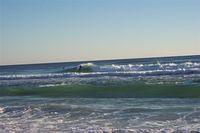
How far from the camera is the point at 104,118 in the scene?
32.1 ft

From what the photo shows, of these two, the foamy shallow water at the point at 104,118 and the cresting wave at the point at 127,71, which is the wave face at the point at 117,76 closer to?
the cresting wave at the point at 127,71

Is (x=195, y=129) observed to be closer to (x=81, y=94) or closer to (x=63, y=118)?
(x=63, y=118)

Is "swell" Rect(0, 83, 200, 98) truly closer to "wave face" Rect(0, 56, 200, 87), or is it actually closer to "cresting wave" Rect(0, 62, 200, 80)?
"wave face" Rect(0, 56, 200, 87)

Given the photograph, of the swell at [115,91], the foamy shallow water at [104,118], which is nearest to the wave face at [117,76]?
the swell at [115,91]

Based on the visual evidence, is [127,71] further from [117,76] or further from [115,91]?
[115,91]

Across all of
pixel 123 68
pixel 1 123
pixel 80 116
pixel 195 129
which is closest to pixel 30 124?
pixel 1 123

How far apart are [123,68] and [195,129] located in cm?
2841

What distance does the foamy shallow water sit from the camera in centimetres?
852

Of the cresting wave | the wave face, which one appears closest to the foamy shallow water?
the wave face

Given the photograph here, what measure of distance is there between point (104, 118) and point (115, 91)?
24.3 ft

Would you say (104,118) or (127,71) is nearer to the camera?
(104,118)

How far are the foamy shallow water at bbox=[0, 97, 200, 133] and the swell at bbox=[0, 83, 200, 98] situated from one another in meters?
2.82

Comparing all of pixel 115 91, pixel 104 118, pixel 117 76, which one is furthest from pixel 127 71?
pixel 104 118

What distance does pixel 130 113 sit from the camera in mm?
10484
